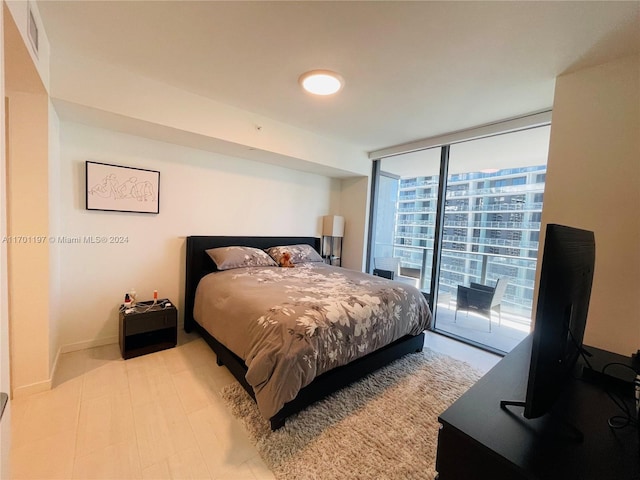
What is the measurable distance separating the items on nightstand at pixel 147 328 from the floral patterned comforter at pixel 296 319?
0.98 feet

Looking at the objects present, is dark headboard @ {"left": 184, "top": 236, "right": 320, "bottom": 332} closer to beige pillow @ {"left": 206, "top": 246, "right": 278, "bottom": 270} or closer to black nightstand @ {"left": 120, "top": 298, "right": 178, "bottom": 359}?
beige pillow @ {"left": 206, "top": 246, "right": 278, "bottom": 270}

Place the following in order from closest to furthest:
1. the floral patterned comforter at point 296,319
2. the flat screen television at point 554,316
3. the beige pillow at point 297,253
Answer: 1. the flat screen television at point 554,316
2. the floral patterned comforter at point 296,319
3. the beige pillow at point 297,253

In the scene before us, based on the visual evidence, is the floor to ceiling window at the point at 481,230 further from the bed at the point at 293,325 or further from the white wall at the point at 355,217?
the bed at the point at 293,325

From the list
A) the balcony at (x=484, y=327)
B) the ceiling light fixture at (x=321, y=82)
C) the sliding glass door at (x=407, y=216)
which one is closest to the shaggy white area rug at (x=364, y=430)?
the balcony at (x=484, y=327)

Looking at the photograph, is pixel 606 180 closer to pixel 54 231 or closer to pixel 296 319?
pixel 296 319


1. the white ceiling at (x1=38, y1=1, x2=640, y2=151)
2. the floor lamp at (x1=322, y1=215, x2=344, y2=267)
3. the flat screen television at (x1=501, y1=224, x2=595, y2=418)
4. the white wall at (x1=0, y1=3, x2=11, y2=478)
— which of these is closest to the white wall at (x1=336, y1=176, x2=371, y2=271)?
the floor lamp at (x1=322, y1=215, x2=344, y2=267)

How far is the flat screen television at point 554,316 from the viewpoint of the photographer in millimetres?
707

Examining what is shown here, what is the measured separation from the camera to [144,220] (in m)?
2.82

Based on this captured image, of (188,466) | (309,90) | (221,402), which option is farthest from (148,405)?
(309,90)

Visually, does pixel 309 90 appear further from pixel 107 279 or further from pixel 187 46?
pixel 107 279

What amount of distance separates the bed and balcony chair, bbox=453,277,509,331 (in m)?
1.03

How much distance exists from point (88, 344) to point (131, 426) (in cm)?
140

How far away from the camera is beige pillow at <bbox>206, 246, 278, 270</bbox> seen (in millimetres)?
2992

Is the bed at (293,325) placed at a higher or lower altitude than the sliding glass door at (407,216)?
lower
